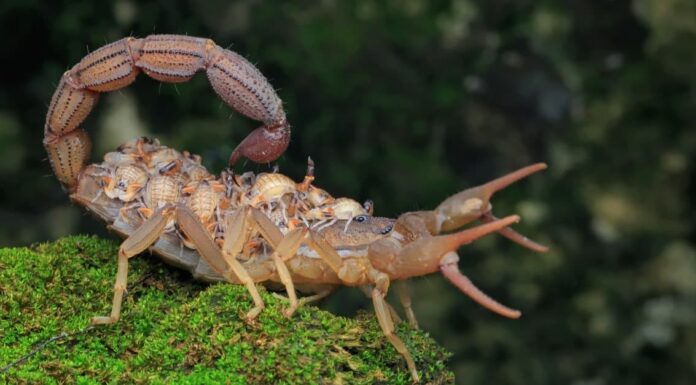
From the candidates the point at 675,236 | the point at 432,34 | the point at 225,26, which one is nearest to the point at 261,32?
the point at 225,26

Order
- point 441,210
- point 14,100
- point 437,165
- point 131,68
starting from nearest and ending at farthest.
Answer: point 441,210, point 131,68, point 14,100, point 437,165

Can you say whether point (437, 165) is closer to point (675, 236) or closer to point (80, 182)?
point (675, 236)

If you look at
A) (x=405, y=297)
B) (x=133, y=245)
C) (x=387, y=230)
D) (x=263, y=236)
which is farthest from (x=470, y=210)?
(x=133, y=245)

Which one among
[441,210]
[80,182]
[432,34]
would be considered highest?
[432,34]

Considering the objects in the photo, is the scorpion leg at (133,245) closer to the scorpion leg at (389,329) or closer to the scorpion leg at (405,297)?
the scorpion leg at (389,329)

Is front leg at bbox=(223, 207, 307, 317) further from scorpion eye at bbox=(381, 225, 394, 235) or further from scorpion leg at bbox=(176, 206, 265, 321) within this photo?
scorpion eye at bbox=(381, 225, 394, 235)

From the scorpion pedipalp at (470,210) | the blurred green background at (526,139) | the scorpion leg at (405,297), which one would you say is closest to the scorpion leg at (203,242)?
the scorpion leg at (405,297)

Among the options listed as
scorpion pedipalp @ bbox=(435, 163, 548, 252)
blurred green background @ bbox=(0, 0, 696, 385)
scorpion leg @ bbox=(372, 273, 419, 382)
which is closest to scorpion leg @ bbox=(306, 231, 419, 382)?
scorpion leg @ bbox=(372, 273, 419, 382)
